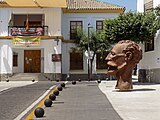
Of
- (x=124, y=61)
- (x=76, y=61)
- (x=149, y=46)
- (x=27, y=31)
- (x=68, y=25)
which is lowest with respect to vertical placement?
(x=124, y=61)

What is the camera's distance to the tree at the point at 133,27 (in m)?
28.6

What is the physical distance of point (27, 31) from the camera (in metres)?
41.8

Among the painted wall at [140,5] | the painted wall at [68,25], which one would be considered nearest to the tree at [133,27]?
the painted wall at [140,5]

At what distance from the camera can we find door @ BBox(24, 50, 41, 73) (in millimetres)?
43938

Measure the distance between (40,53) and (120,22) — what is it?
17.3 meters

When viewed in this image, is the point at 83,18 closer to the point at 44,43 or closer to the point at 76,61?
the point at 76,61

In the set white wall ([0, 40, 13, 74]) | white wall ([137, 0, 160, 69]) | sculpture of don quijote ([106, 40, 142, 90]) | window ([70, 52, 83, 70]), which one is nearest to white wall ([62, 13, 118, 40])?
window ([70, 52, 83, 70])

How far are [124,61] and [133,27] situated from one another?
28.6 feet

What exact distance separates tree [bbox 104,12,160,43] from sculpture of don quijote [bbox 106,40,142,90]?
788 cm

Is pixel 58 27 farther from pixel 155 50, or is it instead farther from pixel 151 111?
pixel 151 111

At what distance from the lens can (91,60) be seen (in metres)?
42.9

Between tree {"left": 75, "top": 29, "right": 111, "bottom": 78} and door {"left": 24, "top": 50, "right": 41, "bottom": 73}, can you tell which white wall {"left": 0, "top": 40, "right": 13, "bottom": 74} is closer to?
door {"left": 24, "top": 50, "right": 41, "bottom": 73}

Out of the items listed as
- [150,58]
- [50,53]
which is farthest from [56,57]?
[150,58]

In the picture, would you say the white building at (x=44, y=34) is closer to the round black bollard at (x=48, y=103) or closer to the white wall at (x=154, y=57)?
the white wall at (x=154, y=57)
